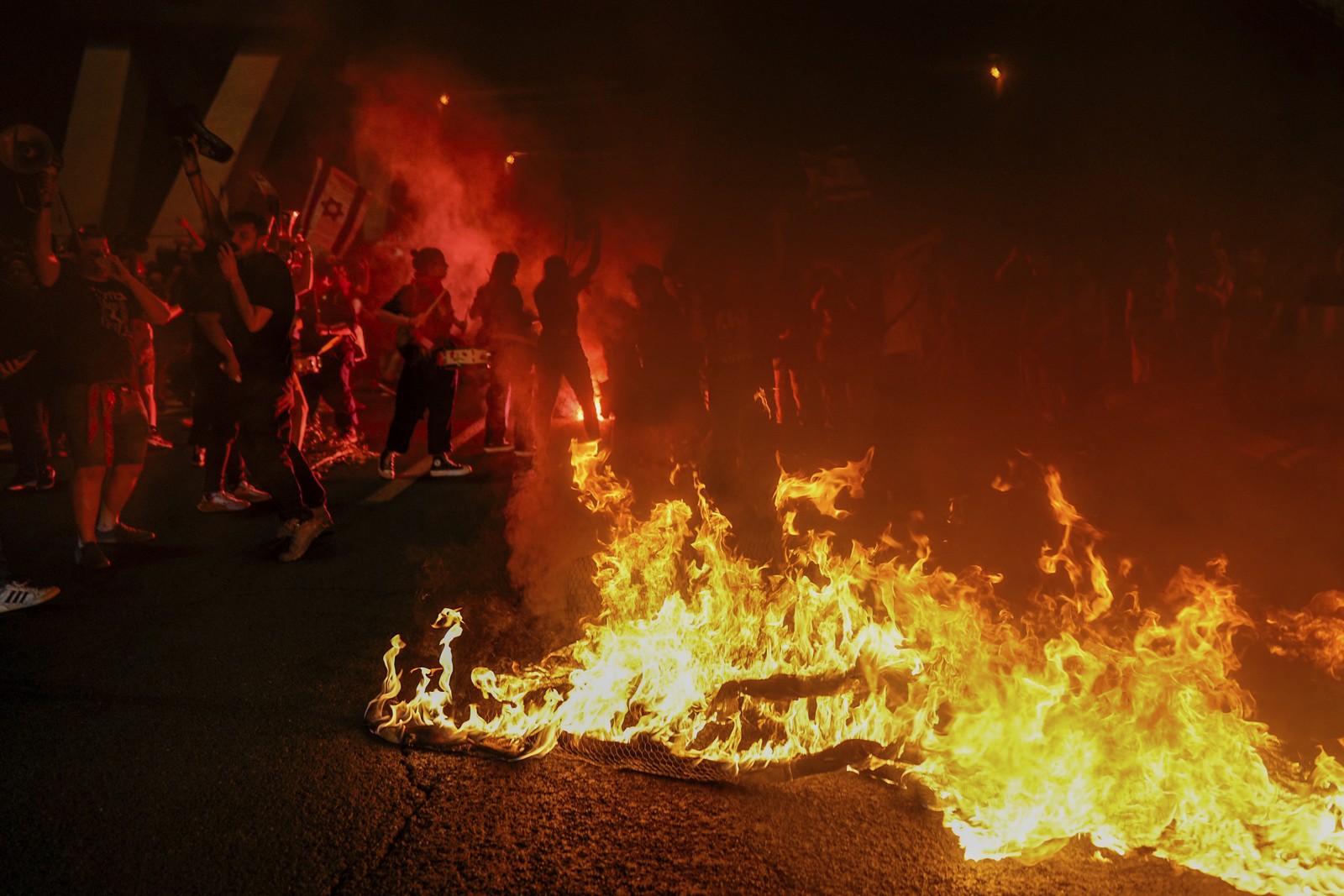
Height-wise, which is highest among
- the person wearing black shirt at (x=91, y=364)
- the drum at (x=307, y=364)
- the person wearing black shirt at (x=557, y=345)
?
the person wearing black shirt at (x=557, y=345)

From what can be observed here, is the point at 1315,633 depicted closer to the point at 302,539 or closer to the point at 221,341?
the point at 302,539

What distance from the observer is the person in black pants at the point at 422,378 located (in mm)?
8664

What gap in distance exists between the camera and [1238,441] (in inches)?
360

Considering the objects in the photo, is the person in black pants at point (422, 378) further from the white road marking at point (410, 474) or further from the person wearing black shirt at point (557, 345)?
the person wearing black shirt at point (557, 345)

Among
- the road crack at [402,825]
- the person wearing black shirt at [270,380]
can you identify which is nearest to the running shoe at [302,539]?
the person wearing black shirt at [270,380]

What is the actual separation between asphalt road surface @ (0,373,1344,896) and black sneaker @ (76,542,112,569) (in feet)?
0.49

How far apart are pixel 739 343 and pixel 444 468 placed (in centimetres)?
343

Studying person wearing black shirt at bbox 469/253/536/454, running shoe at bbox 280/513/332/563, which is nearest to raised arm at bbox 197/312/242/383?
running shoe at bbox 280/513/332/563

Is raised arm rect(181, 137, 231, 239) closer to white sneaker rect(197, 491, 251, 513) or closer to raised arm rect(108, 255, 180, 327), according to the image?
raised arm rect(108, 255, 180, 327)

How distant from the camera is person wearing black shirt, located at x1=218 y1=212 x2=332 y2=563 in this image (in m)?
5.41

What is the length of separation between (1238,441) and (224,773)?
9776 millimetres

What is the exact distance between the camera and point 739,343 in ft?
31.4

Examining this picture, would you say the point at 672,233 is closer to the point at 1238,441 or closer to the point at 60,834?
the point at 1238,441

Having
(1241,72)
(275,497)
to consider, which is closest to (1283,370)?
(1241,72)
